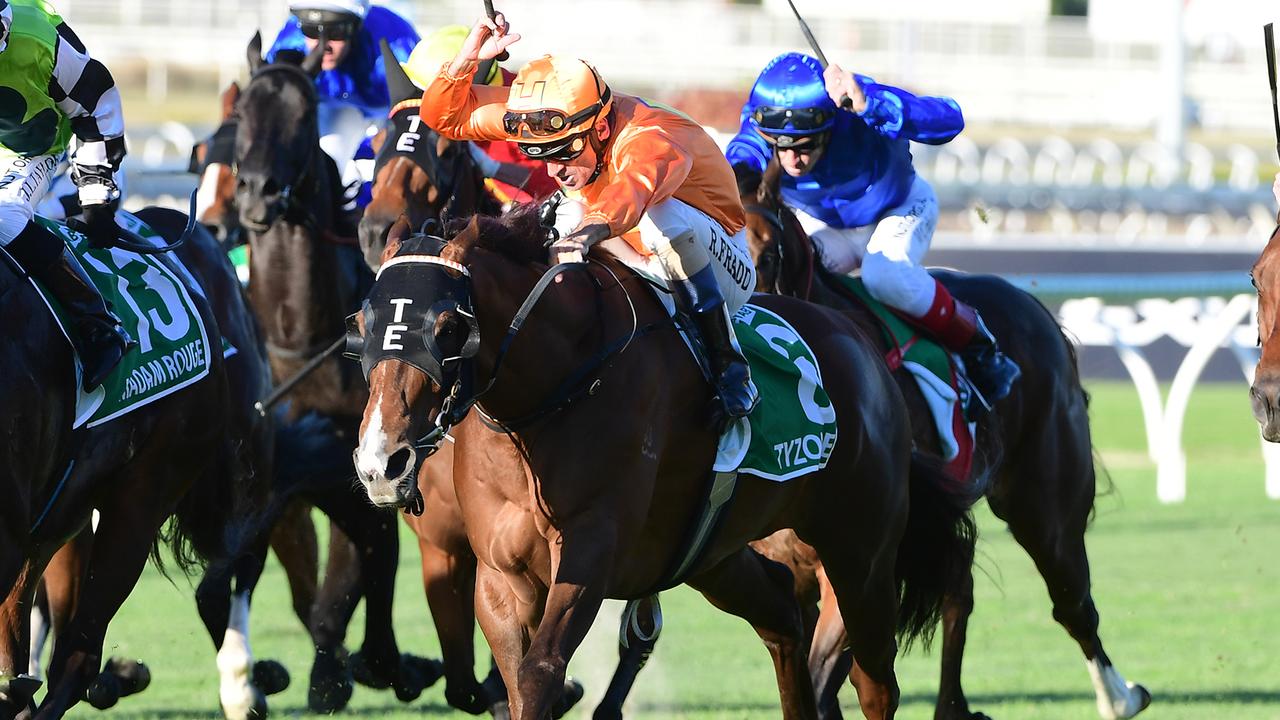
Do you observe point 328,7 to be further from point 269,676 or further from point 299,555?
point 269,676

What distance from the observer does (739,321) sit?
5.14 meters

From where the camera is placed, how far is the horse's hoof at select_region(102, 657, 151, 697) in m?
6.05

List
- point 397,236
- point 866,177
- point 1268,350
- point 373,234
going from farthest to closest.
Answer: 1. point 866,177
2. point 373,234
3. point 1268,350
4. point 397,236

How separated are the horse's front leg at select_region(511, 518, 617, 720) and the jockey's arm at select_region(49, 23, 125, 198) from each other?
179cm

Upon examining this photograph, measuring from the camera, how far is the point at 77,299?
504 centimetres

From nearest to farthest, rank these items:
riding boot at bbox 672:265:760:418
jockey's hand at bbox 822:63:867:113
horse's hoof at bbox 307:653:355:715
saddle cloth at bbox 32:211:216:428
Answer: riding boot at bbox 672:265:760:418 < saddle cloth at bbox 32:211:216:428 < jockey's hand at bbox 822:63:867:113 < horse's hoof at bbox 307:653:355:715

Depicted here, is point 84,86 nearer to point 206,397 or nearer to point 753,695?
point 206,397

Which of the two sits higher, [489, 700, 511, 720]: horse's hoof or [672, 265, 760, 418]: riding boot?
[672, 265, 760, 418]: riding boot

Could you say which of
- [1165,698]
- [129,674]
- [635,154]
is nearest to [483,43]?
[635,154]

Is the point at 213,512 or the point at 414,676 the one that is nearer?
the point at 213,512

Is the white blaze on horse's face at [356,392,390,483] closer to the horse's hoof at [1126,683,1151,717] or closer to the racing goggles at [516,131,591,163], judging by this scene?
the racing goggles at [516,131,591,163]

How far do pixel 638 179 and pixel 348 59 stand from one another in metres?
3.35

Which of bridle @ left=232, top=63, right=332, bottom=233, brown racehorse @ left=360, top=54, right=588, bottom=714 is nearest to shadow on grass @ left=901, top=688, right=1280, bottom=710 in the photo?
brown racehorse @ left=360, top=54, right=588, bottom=714

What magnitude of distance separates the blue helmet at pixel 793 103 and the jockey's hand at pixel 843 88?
0.06 meters
